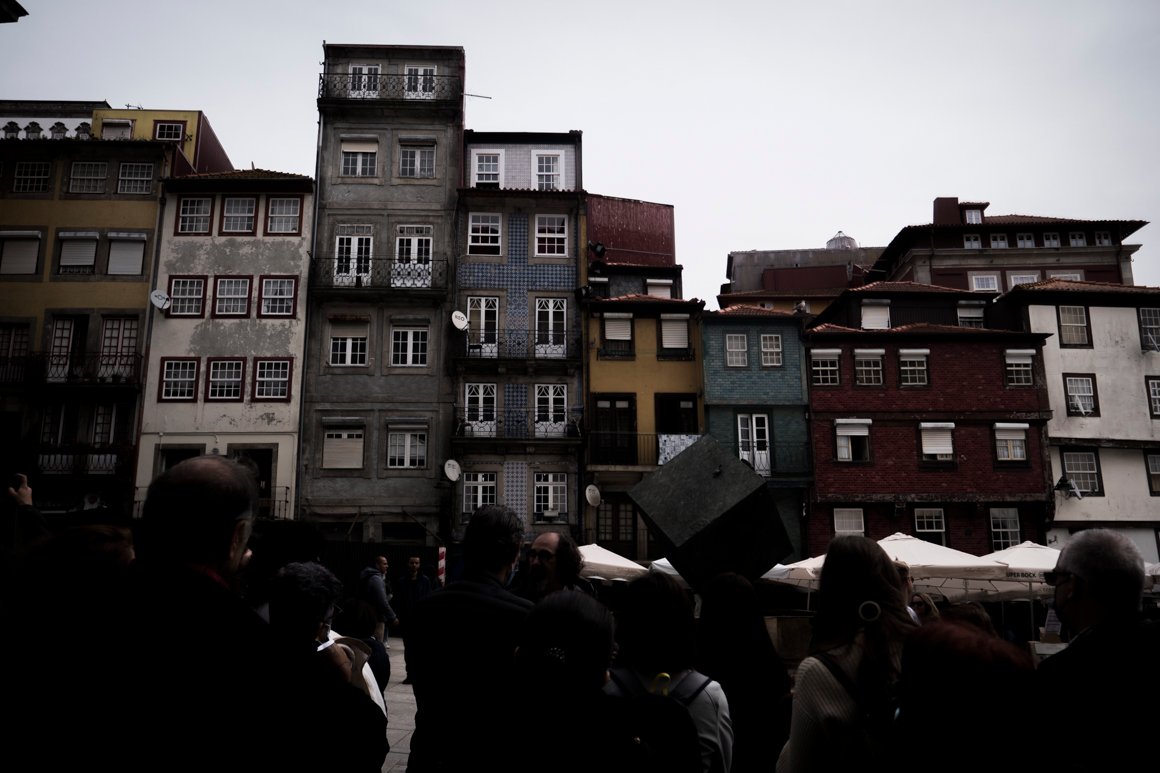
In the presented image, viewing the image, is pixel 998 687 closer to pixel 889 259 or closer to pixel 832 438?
pixel 832 438

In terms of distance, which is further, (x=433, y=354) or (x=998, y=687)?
(x=433, y=354)

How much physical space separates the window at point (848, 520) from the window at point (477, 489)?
41.4 feet

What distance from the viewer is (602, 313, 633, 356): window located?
31.0m

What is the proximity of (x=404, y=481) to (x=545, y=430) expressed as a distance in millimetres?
5421

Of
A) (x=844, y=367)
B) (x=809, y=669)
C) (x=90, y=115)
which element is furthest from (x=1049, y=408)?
(x=90, y=115)

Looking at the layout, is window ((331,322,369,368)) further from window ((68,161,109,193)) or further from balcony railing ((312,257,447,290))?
window ((68,161,109,193))

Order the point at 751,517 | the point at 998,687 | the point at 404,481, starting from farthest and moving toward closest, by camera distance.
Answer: the point at 404,481 < the point at 751,517 < the point at 998,687

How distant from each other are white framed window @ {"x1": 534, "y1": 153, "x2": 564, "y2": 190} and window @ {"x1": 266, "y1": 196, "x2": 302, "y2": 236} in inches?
378

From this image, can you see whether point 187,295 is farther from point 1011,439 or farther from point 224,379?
point 1011,439

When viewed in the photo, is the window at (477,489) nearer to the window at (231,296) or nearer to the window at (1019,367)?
the window at (231,296)

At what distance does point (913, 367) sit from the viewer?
30.6m

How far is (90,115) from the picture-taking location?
1487 inches

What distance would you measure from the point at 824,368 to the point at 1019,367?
7521 millimetres

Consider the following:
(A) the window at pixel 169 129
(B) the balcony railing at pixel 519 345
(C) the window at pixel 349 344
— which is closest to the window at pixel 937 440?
(B) the balcony railing at pixel 519 345
